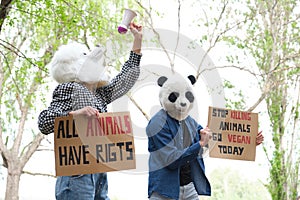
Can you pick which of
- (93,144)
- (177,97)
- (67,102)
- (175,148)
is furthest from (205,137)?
(67,102)

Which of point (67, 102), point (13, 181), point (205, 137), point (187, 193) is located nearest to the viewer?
point (67, 102)

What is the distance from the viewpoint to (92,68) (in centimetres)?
200

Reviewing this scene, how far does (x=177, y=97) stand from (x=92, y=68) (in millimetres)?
435

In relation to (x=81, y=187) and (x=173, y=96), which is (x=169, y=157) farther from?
(x=81, y=187)

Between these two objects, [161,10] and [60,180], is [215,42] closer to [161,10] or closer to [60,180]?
[161,10]

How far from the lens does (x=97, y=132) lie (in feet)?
6.34

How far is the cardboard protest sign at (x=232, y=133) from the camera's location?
7.56ft

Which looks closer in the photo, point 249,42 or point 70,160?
point 70,160

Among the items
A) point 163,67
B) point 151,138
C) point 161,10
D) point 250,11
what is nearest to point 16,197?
point 161,10

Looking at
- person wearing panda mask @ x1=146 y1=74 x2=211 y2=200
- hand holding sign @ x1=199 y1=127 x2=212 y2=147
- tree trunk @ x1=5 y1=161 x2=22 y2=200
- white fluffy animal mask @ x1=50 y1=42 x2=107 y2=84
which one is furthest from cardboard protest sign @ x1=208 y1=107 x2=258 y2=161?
tree trunk @ x1=5 y1=161 x2=22 y2=200

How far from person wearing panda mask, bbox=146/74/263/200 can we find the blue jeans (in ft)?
1.04

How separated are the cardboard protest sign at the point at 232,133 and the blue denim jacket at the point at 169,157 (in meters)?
0.09

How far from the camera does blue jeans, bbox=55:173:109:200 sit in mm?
1856

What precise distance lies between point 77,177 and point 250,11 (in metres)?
3.94
